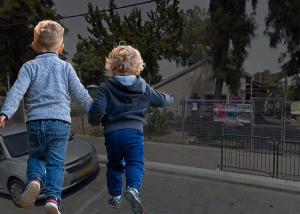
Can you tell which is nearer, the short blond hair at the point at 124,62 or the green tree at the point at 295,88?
the short blond hair at the point at 124,62

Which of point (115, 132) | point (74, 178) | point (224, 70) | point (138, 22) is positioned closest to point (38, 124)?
point (115, 132)

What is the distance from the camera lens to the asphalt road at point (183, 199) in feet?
13.2

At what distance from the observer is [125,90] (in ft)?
5.33

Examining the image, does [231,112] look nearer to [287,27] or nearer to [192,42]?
[287,27]

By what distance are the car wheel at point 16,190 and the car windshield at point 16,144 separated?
584mm

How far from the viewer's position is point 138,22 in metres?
17.8

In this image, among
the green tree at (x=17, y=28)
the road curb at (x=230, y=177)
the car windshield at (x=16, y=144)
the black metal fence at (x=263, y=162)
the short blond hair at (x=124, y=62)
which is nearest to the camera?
the short blond hair at (x=124, y=62)

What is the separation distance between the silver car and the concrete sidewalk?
6.58ft

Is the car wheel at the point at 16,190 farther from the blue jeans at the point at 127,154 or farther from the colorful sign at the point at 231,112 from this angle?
the colorful sign at the point at 231,112

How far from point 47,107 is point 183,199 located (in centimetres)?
377

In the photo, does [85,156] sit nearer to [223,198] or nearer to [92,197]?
[92,197]

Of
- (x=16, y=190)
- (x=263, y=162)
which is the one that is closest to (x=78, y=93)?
(x=16, y=190)

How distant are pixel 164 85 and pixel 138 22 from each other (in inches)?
237

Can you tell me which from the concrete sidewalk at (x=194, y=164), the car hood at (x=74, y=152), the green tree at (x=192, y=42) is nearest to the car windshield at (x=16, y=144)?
the car hood at (x=74, y=152)
